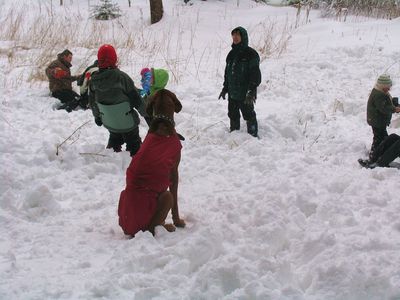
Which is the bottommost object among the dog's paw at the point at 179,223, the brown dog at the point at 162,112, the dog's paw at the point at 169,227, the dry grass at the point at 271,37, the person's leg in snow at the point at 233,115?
the dog's paw at the point at 179,223

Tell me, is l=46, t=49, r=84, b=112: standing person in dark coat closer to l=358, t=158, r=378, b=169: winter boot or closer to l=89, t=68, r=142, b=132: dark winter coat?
l=89, t=68, r=142, b=132: dark winter coat

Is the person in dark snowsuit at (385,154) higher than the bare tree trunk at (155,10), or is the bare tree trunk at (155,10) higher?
the bare tree trunk at (155,10)

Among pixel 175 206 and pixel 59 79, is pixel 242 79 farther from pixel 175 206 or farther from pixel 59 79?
pixel 59 79

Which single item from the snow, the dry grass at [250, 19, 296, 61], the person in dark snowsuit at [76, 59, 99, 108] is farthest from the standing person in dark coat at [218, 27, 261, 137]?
the dry grass at [250, 19, 296, 61]

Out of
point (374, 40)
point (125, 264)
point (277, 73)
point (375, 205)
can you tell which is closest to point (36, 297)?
point (125, 264)

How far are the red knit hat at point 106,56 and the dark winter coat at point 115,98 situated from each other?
6 centimetres

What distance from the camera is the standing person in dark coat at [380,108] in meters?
6.16

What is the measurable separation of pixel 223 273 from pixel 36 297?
1238 millimetres

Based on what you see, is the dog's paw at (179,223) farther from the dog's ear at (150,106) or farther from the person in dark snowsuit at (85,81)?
the person in dark snowsuit at (85,81)

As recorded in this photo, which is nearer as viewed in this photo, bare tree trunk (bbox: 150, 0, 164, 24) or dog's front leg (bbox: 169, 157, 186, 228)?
dog's front leg (bbox: 169, 157, 186, 228)

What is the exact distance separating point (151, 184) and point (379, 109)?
351cm

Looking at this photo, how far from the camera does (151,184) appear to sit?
411cm

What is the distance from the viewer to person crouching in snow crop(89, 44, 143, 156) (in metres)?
5.71

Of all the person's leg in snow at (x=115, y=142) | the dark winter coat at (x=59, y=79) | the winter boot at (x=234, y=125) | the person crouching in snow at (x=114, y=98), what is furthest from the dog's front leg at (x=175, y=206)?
the dark winter coat at (x=59, y=79)
